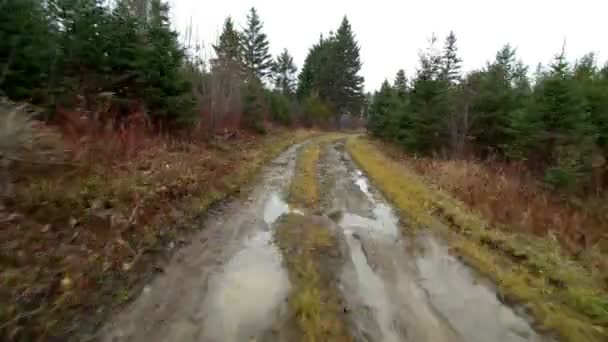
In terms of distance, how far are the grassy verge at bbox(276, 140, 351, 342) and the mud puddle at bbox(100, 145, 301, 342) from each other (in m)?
0.18

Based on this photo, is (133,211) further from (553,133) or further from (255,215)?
(553,133)

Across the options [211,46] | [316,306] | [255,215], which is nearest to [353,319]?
[316,306]

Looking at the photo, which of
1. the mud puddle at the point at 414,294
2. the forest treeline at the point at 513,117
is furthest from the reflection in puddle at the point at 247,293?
the forest treeline at the point at 513,117

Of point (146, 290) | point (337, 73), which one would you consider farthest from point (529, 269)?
point (337, 73)

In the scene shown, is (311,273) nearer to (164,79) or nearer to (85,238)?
(85,238)

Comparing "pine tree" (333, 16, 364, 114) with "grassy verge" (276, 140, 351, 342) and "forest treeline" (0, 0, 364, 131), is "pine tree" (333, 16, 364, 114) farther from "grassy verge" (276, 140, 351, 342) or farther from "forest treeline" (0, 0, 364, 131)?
"grassy verge" (276, 140, 351, 342)

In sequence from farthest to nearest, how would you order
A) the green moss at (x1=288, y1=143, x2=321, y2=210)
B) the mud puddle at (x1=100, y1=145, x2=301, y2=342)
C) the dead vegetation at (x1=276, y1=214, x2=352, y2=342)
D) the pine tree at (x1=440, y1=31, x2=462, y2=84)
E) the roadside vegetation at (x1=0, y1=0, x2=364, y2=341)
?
the pine tree at (x1=440, y1=31, x2=462, y2=84), the green moss at (x1=288, y1=143, x2=321, y2=210), the roadside vegetation at (x1=0, y1=0, x2=364, y2=341), the dead vegetation at (x1=276, y1=214, x2=352, y2=342), the mud puddle at (x1=100, y1=145, x2=301, y2=342)

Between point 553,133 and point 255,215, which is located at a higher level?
point 553,133

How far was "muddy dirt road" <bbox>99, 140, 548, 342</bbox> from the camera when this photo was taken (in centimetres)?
299

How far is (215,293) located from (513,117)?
1268 centimetres

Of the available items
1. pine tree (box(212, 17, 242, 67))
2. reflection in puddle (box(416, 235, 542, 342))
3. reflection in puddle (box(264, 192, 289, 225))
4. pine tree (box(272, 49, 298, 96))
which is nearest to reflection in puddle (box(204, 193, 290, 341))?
reflection in puddle (box(264, 192, 289, 225))

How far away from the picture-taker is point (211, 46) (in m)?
17.2

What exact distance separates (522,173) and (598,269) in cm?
654

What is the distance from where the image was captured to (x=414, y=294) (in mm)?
3783
